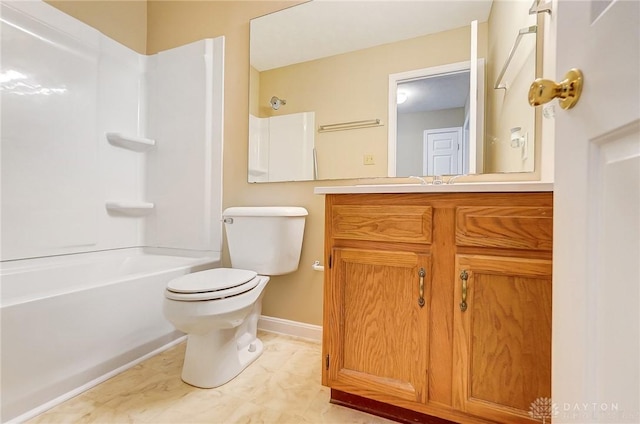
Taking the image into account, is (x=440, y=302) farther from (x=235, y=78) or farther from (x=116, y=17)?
(x=116, y=17)

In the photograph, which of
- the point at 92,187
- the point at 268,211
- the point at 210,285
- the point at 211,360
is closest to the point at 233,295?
the point at 210,285

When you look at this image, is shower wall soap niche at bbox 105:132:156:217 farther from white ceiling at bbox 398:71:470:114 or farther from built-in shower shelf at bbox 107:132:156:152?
white ceiling at bbox 398:71:470:114

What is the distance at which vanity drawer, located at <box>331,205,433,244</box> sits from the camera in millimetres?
973

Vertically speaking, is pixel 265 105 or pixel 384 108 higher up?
pixel 265 105

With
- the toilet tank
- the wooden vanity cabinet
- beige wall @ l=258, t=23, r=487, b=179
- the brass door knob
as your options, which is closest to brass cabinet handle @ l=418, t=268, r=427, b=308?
the wooden vanity cabinet

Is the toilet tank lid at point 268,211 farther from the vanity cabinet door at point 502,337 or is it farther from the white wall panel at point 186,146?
the vanity cabinet door at point 502,337

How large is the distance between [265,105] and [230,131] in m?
0.31

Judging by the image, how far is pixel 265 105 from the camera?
188 centimetres

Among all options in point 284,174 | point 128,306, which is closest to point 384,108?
point 284,174

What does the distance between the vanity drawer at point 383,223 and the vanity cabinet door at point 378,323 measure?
2.2 inches

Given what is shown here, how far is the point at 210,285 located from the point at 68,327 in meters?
0.59

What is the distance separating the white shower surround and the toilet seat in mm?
366

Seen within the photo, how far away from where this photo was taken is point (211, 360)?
50.7 inches

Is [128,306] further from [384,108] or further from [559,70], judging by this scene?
[559,70]
